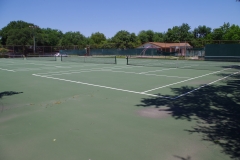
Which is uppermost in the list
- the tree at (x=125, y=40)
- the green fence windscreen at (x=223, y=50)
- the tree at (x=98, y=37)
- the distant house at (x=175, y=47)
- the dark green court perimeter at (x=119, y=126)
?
the tree at (x=98, y=37)

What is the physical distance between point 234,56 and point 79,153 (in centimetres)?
3057

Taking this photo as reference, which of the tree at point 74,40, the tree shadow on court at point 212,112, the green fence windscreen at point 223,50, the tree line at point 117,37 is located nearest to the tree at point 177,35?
the tree line at point 117,37

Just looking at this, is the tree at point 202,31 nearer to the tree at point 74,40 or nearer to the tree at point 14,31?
the tree at point 74,40

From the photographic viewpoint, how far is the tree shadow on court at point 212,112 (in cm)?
400

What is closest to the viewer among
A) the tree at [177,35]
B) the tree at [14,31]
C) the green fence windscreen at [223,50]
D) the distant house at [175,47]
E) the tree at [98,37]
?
the green fence windscreen at [223,50]

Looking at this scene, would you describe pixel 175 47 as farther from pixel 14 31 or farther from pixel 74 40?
pixel 14 31

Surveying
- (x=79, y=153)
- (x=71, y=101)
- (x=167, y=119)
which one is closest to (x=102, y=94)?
(x=71, y=101)

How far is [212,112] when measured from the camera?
5.65 m

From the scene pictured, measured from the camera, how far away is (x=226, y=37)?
60875 millimetres

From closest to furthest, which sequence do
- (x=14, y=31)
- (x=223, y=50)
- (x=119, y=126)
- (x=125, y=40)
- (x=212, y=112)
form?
(x=119, y=126) → (x=212, y=112) → (x=223, y=50) → (x=14, y=31) → (x=125, y=40)

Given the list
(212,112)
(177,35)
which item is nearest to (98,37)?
(177,35)

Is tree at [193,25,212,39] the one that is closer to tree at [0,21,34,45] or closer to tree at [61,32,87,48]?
tree at [61,32,87,48]

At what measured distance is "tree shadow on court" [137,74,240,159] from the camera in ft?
13.1

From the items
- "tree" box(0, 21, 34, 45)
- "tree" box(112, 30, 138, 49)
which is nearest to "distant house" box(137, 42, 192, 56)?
"tree" box(112, 30, 138, 49)
